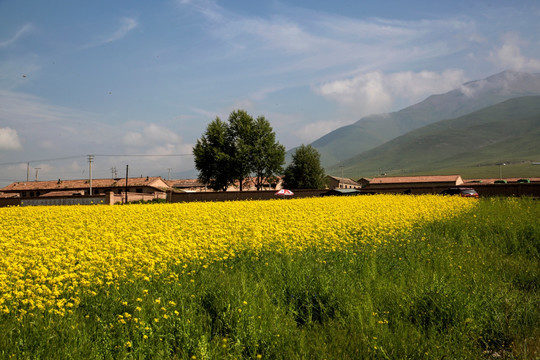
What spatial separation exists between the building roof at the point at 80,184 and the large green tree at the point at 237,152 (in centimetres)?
2926

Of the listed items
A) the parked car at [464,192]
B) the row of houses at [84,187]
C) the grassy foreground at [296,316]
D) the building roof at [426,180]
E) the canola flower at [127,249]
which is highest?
the building roof at [426,180]

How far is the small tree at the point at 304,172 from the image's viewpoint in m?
79.9

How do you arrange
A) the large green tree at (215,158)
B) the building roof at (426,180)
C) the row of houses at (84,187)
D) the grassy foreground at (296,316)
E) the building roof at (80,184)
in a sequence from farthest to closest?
the building roof at (426,180)
the building roof at (80,184)
the row of houses at (84,187)
the large green tree at (215,158)
the grassy foreground at (296,316)

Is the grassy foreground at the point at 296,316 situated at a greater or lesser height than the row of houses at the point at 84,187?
lesser

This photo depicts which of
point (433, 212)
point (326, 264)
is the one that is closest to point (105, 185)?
point (433, 212)

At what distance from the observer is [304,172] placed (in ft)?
263

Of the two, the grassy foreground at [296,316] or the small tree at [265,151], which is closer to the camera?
the grassy foreground at [296,316]

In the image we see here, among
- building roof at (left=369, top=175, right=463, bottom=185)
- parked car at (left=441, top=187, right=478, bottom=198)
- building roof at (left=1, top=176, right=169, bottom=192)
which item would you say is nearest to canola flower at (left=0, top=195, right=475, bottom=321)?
parked car at (left=441, top=187, right=478, bottom=198)

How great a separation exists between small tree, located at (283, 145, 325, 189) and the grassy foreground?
235 ft

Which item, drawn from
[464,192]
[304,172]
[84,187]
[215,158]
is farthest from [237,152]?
[84,187]

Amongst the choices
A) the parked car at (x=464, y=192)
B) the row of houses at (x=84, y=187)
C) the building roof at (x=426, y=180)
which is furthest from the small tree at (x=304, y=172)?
the parked car at (x=464, y=192)

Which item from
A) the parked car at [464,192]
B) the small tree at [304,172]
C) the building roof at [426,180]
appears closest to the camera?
the parked car at [464,192]

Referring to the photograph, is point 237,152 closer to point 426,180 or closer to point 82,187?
point 82,187

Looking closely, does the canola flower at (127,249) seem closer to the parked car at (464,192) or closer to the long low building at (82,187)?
the parked car at (464,192)
